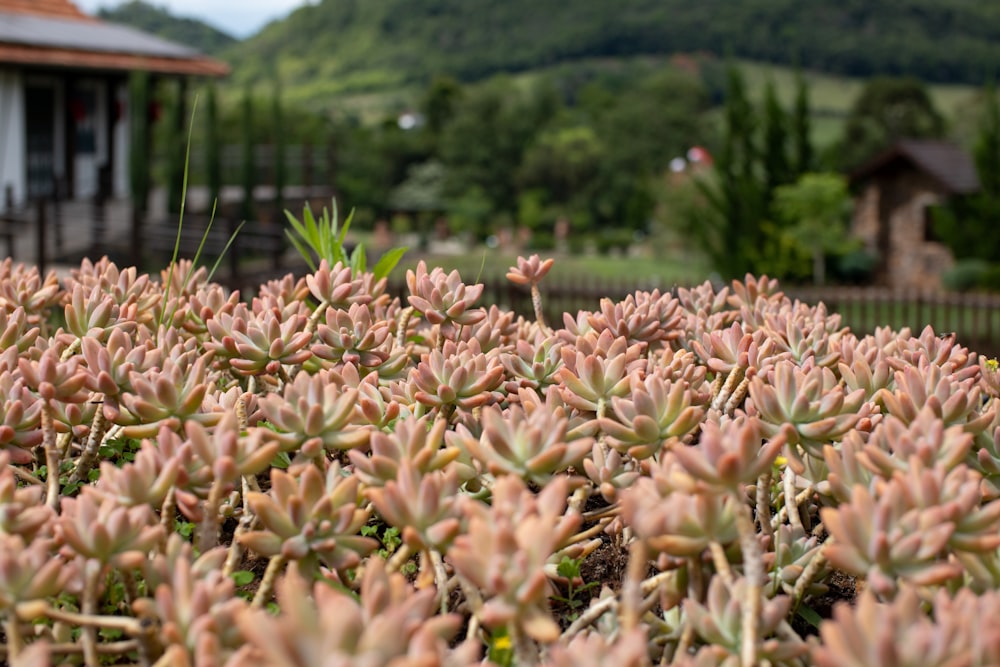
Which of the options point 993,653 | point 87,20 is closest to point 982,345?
point 993,653

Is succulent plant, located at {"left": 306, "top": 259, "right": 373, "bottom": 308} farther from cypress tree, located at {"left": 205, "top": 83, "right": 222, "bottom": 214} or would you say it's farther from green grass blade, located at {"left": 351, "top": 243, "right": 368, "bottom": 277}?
cypress tree, located at {"left": 205, "top": 83, "right": 222, "bottom": 214}

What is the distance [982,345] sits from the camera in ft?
40.2

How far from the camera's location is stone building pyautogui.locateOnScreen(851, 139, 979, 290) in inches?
963

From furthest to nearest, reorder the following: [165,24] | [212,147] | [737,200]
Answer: [165,24], [737,200], [212,147]

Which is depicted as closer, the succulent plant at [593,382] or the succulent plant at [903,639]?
the succulent plant at [903,639]

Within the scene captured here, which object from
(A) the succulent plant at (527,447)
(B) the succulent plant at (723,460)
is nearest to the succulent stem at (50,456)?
(A) the succulent plant at (527,447)

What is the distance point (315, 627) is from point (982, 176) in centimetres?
2370

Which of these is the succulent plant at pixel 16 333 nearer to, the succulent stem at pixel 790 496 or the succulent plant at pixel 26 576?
the succulent plant at pixel 26 576

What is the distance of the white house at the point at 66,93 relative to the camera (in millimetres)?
18438

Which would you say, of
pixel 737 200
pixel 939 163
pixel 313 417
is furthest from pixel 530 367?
pixel 939 163

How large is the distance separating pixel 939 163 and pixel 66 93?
63.6 ft

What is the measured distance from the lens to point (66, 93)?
20.2 meters

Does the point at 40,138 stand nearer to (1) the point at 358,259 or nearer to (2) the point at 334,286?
(1) the point at 358,259

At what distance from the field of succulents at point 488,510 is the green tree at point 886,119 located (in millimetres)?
51987
